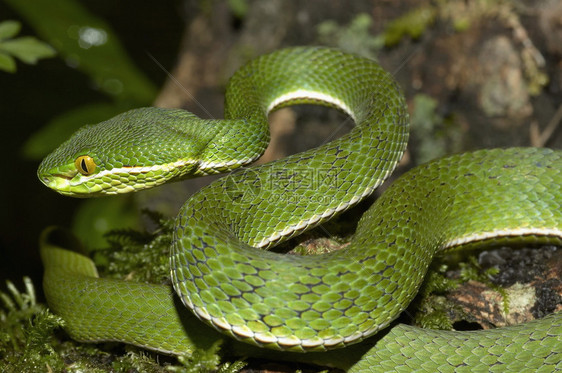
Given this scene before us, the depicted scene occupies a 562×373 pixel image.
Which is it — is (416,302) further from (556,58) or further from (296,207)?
(556,58)

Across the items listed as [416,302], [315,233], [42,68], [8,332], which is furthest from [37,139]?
[416,302]

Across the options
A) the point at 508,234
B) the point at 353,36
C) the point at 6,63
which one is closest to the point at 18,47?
the point at 6,63

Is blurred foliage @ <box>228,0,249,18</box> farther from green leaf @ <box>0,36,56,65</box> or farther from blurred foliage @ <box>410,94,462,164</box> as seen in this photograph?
green leaf @ <box>0,36,56,65</box>

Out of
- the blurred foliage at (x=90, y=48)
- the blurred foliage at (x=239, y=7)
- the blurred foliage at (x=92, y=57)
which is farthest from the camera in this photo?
the blurred foliage at (x=239, y=7)

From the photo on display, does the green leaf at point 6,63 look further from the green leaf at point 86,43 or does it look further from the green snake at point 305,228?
the green leaf at point 86,43

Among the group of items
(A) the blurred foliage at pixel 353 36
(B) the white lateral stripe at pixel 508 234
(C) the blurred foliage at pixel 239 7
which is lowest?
(B) the white lateral stripe at pixel 508 234

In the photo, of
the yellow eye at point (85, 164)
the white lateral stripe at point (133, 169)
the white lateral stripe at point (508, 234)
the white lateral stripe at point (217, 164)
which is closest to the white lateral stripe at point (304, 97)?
the white lateral stripe at point (217, 164)
